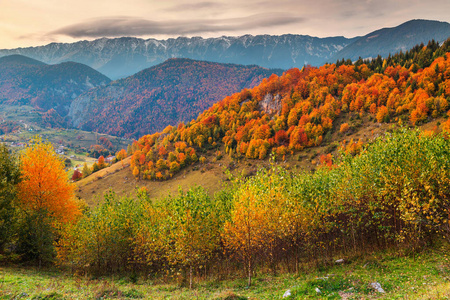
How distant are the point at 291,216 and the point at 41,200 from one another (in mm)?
43855

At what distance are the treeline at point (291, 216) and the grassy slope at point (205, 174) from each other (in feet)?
313

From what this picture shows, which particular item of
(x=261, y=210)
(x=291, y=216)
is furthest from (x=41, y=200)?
(x=291, y=216)

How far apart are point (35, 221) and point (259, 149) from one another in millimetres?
138730

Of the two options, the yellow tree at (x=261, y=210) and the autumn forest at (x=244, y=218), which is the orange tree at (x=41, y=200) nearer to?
the autumn forest at (x=244, y=218)

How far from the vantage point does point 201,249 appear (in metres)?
29.7

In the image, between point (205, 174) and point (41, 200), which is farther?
point (205, 174)

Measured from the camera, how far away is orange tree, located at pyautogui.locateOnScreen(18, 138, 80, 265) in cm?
3934

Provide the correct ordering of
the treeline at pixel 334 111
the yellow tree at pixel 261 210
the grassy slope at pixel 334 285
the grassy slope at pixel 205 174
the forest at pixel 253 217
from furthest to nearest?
1. the grassy slope at pixel 205 174
2. the treeline at pixel 334 111
3. the yellow tree at pixel 261 210
4. the forest at pixel 253 217
5. the grassy slope at pixel 334 285

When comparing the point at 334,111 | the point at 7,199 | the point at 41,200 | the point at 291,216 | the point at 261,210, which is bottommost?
the point at 41,200

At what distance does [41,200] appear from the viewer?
4306cm

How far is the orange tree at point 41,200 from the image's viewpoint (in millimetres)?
39344

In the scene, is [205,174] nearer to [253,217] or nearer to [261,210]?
[253,217]

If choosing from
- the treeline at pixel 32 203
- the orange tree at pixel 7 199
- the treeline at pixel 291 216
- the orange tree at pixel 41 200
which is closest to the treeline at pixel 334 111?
the treeline at pixel 291 216

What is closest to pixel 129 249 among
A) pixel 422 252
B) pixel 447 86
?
pixel 422 252
